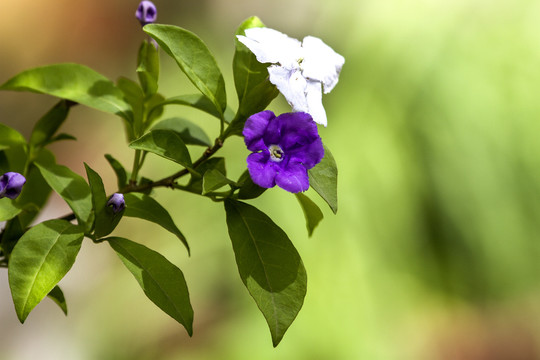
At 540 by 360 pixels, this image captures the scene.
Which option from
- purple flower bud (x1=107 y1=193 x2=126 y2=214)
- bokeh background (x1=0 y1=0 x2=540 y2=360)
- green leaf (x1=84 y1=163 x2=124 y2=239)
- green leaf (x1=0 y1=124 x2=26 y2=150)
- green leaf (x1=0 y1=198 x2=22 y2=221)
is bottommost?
bokeh background (x1=0 y1=0 x2=540 y2=360)

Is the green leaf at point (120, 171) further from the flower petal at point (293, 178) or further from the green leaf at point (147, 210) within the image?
the flower petal at point (293, 178)

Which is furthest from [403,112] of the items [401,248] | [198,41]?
[198,41]

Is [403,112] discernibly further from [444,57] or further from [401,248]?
[401,248]

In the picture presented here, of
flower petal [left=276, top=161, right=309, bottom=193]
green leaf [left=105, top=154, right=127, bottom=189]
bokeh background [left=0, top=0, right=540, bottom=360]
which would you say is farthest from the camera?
bokeh background [left=0, top=0, right=540, bottom=360]

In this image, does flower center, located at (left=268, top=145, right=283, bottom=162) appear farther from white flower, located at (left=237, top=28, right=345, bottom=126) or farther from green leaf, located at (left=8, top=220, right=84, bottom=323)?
green leaf, located at (left=8, top=220, right=84, bottom=323)

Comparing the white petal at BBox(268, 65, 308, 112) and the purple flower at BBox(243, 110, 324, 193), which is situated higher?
the white petal at BBox(268, 65, 308, 112)

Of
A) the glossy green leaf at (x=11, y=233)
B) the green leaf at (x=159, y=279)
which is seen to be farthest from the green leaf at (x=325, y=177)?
the glossy green leaf at (x=11, y=233)

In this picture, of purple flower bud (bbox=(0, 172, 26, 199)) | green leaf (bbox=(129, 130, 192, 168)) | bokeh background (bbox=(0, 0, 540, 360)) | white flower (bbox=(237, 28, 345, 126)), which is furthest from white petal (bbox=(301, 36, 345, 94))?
bokeh background (bbox=(0, 0, 540, 360))
